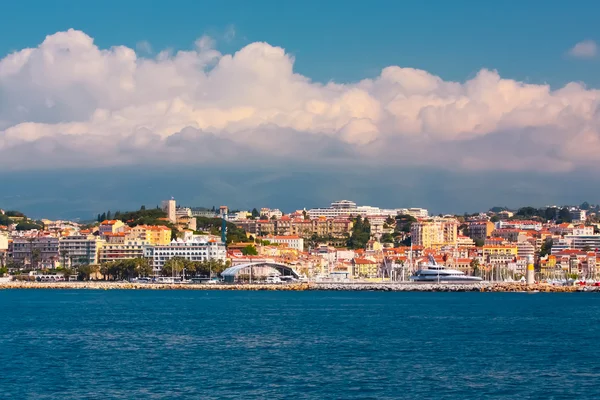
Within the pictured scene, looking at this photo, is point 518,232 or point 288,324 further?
point 518,232

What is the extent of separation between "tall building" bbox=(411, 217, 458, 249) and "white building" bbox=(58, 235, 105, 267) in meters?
48.2

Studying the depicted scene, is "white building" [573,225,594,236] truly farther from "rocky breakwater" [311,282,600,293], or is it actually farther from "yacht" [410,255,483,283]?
"rocky breakwater" [311,282,600,293]

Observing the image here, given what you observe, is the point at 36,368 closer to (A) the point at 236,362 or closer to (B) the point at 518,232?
(A) the point at 236,362

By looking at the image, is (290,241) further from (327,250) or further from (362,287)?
(362,287)

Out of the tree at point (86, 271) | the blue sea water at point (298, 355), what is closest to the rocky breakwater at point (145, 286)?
the tree at point (86, 271)

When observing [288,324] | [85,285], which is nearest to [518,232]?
[85,285]

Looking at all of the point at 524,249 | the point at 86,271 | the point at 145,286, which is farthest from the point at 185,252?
the point at 524,249

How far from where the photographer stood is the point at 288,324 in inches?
1625

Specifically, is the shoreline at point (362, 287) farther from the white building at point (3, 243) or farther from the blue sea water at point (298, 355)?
the blue sea water at point (298, 355)

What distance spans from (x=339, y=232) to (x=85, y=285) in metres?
69.7

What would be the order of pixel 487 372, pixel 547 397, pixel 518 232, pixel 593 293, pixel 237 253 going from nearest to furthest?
1. pixel 547 397
2. pixel 487 372
3. pixel 593 293
4. pixel 237 253
5. pixel 518 232

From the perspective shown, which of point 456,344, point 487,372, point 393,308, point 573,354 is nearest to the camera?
point 487,372

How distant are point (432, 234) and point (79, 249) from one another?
5280 centimetres

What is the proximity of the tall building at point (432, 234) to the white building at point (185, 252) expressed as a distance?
1556 inches
